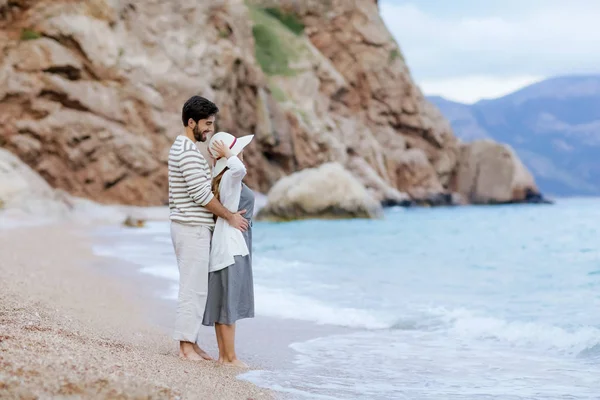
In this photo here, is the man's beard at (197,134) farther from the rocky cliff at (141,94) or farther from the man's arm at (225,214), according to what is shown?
the rocky cliff at (141,94)

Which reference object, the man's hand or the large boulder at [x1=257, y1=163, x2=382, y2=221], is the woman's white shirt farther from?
the large boulder at [x1=257, y1=163, x2=382, y2=221]

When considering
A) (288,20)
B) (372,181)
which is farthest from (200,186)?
(288,20)

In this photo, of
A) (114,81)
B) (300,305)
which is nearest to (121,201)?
(114,81)

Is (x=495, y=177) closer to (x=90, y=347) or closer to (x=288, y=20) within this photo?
(x=288, y=20)

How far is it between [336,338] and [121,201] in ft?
88.3

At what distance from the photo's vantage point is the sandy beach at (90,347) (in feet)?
12.0

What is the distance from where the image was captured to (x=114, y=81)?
3384cm

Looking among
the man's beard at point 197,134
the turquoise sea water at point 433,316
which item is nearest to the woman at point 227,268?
the man's beard at point 197,134

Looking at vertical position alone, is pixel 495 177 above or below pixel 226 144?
below

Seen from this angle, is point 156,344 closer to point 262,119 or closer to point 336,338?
point 336,338

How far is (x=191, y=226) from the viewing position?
546 centimetres

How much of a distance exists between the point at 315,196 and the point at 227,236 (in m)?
27.5

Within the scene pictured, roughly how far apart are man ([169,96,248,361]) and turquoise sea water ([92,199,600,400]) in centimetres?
58

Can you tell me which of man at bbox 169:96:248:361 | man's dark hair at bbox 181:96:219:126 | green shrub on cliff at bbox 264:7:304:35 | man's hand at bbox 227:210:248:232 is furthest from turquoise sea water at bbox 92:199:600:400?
green shrub on cliff at bbox 264:7:304:35
